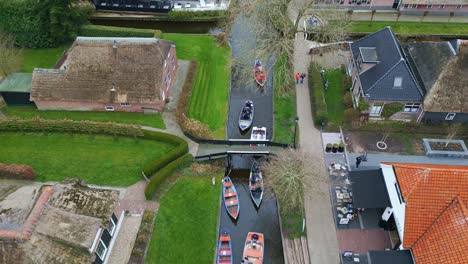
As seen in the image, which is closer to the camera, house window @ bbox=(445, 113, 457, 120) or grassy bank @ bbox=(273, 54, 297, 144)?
house window @ bbox=(445, 113, 457, 120)

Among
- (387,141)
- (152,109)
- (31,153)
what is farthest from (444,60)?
(31,153)

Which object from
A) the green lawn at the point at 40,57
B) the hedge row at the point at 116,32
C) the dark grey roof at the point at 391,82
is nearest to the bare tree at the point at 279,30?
the dark grey roof at the point at 391,82

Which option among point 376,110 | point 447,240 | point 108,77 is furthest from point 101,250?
point 376,110

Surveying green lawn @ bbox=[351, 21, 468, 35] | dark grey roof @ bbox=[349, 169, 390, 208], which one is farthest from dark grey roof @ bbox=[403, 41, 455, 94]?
dark grey roof @ bbox=[349, 169, 390, 208]

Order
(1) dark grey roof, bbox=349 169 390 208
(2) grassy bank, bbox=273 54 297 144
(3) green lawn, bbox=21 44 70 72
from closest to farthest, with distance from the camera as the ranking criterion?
(1) dark grey roof, bbox=349 169 390 208 → (2) grassy bank, bbox=273 54 297 144 → (3) green lawn, bbox=21 44 70 72

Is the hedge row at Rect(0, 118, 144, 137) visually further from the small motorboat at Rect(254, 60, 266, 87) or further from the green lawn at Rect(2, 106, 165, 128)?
the small motorboat at Rect(254, 60, 266, 87)

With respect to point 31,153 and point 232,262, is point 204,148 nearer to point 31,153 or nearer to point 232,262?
point 232,262

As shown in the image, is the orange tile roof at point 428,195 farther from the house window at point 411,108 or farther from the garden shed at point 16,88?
the garden shed at point 16,88
